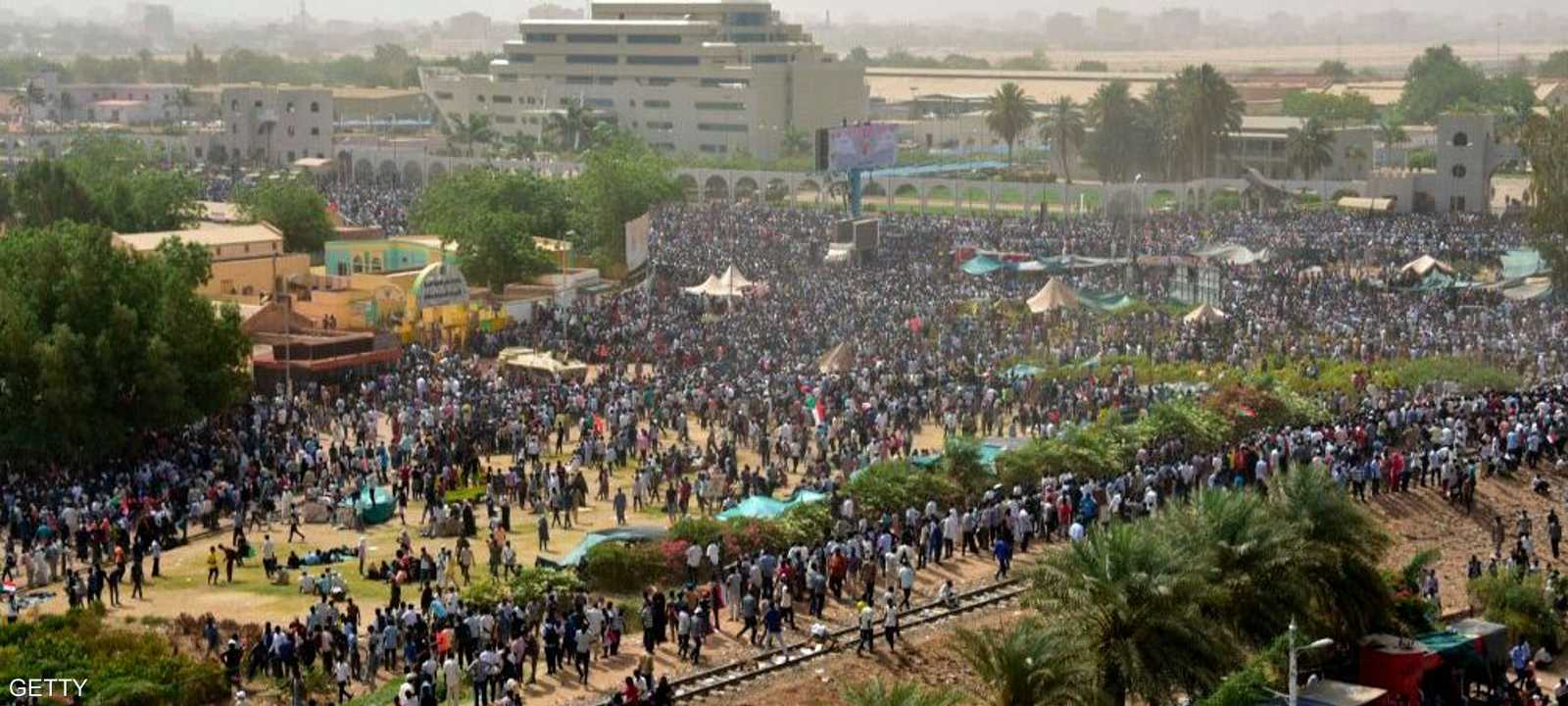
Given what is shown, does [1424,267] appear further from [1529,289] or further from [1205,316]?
[1205,316]

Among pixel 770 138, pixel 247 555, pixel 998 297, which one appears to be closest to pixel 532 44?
pixel 770 138

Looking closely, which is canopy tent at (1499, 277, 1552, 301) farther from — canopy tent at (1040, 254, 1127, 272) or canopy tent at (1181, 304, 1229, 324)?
canopy tent at (1040, 254, 1127, 272)

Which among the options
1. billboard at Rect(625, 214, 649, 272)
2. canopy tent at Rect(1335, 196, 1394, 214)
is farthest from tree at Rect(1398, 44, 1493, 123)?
billboard at Rect(625, 214, 649, 272)

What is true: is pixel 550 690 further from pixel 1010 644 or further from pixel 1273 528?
pixel 1273 528

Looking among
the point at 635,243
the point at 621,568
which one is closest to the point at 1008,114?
the point at 635,243

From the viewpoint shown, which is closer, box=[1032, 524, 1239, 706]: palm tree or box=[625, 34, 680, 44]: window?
box=[1032, 524, 1239, 706]: palm tree

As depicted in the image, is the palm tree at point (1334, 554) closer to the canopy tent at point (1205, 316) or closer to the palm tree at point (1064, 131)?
the canopy tent at point (1205, 316)
